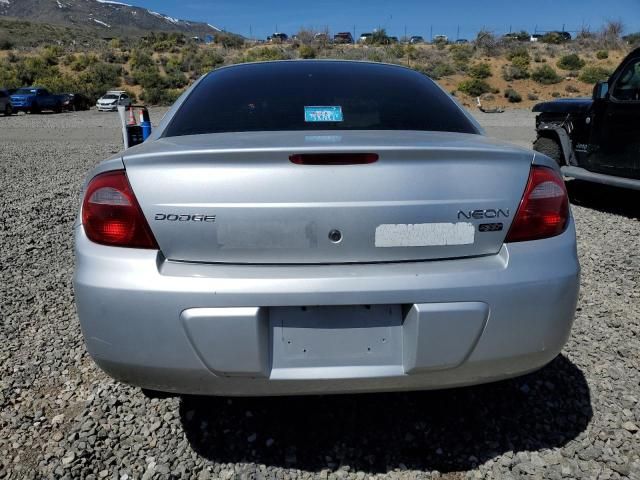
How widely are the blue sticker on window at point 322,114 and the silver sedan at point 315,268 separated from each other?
57 cm

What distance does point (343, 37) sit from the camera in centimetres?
6056

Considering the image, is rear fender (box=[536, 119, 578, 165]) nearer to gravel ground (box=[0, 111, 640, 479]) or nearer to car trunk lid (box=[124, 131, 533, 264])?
gravel ground (box=[0, 111, 640, 479])

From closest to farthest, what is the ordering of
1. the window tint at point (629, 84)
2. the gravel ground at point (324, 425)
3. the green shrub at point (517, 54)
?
the gravel ground at point (324, 425) → the window tint at point (629, 84) → the green shrub at point (517, 54)

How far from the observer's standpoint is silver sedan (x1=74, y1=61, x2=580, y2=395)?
5.69 ft

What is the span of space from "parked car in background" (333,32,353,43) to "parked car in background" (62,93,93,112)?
97.2ft

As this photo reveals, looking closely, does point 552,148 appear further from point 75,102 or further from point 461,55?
point 461,55

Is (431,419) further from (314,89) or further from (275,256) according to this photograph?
(314,89)

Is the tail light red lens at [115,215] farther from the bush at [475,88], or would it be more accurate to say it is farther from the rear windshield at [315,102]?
the bush at [475,88]

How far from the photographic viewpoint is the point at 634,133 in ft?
19.0

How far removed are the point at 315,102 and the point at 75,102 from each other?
34204mm

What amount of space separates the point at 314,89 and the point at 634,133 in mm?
4568

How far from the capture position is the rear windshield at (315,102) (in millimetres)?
2428

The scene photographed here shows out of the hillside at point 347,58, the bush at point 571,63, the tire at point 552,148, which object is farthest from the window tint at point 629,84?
the bush at point 571,63

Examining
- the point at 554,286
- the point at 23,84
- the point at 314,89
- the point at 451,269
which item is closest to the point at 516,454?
the point at 554,286
